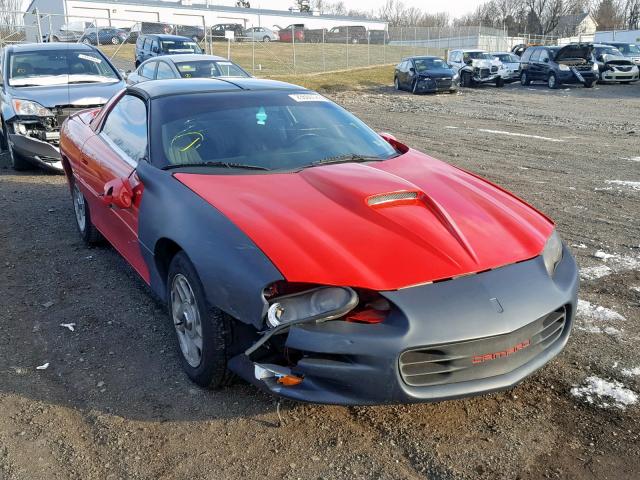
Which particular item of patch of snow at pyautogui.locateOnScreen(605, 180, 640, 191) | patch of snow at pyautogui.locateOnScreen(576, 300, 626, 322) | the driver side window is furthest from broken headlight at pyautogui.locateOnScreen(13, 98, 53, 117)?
patch of snow at pyautogui.locateOnScreen(605, 180, 640, 191)

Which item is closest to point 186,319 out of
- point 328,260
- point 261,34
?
point 328,260

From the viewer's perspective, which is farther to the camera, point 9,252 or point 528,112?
point 528,112

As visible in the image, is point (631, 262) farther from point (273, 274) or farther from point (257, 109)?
point (273, 274)

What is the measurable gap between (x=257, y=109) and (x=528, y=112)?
14291mm

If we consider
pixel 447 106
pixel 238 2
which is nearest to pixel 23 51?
pixel 447 106

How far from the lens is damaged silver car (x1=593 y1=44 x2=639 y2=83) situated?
1025 inches

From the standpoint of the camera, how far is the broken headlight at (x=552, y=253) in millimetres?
3076

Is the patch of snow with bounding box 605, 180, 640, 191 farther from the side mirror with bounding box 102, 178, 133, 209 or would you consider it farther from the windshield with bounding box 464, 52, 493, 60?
the windshield with bounding box 464, 52, 493, 60

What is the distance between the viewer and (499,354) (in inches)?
105

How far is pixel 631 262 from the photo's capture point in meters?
5.05

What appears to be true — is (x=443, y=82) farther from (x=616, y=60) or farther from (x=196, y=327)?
(x=196, y=327)

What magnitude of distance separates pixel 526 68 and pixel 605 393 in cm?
2584

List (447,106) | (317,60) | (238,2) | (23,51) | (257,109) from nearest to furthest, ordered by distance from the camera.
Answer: (257,109)
(23,51)
(447,106)
(317,60)
(238,2)

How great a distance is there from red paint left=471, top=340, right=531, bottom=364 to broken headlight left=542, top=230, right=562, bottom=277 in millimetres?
447
